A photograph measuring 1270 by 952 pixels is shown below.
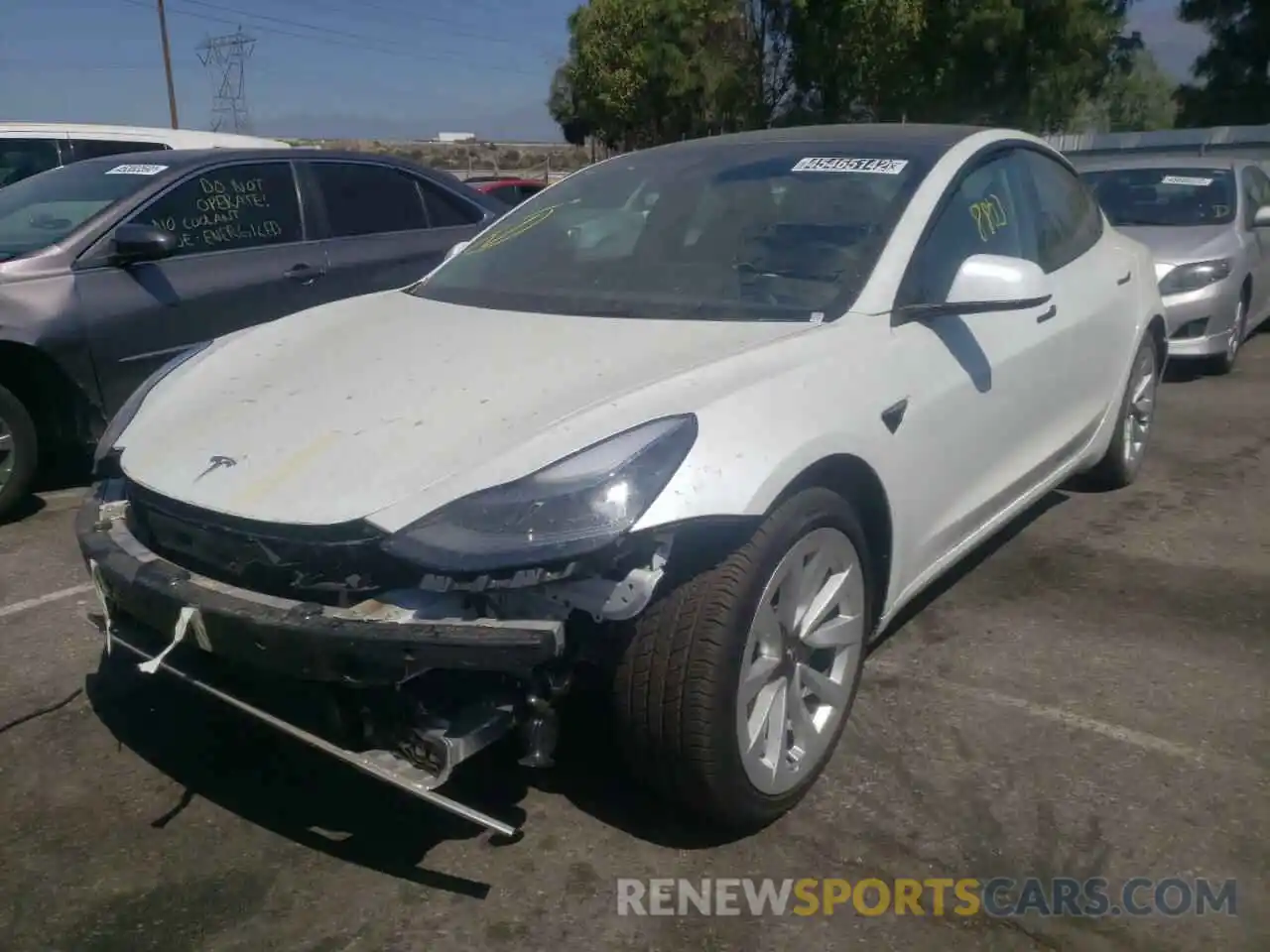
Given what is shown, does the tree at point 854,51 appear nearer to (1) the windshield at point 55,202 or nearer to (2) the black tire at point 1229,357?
(2) the black tire at point 1229,357

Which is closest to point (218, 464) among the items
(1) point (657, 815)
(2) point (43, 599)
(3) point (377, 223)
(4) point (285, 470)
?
(4) point (285, 470)

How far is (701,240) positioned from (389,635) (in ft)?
5.68

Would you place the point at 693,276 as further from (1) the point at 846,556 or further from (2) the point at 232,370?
(2) the point at 232,370

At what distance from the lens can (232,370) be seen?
10.4 feet

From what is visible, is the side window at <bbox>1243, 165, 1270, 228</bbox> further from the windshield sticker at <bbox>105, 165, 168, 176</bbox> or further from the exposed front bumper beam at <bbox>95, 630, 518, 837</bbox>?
the exposed front bumper beam at <bbox>95, 630, 518, 837</bbox>

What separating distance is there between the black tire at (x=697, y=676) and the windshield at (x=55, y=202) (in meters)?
3.96

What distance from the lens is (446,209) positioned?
675 cm

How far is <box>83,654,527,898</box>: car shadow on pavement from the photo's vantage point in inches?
105

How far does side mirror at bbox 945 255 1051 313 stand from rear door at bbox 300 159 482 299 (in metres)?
3.69

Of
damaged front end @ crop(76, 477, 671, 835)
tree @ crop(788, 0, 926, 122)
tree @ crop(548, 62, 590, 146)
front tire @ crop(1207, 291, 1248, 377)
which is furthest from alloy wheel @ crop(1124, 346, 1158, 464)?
tree @ crop(548, 62, 590, 146)

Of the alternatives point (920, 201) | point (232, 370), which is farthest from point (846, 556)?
point (232, 370)

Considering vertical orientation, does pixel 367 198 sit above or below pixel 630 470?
above

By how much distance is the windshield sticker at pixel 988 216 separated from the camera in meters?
3.62

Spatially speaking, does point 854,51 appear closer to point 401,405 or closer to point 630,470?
point 401,405
